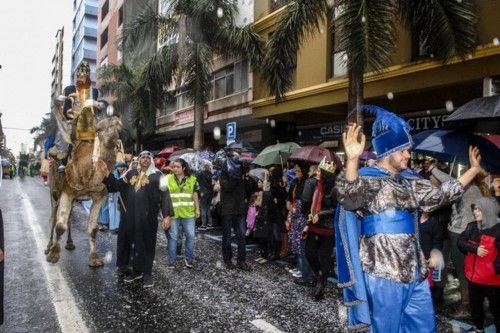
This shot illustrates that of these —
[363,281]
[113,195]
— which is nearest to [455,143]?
[363,281]

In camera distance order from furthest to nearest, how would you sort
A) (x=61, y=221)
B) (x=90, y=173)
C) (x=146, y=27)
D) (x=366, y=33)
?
1. (x=146, y=27)
2. (x=366, y=33)
3. (x=90, y=173)
4. (x=61, y=221)

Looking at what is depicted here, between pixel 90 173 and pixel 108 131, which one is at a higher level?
pixel 108 131

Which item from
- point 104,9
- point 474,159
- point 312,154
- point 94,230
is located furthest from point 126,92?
point 104,9

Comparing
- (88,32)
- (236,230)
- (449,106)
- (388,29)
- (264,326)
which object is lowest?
(264,326)

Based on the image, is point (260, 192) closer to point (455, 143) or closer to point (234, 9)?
point (455, 143)

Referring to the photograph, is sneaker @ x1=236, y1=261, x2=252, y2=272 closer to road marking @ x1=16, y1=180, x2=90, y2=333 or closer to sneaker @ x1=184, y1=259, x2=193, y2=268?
sneaker @ x1=184, y1=259, x2=193, y2=268

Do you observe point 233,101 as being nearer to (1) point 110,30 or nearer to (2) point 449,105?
(2) point 449,105

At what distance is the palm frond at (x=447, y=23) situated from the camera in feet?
30.4

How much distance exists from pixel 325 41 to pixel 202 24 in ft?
17.4

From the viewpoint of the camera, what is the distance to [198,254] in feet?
30.4

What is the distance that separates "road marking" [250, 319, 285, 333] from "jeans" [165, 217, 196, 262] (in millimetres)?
2969

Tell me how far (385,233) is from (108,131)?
551 centimetres

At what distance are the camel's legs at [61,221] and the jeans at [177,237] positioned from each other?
5.25 feet

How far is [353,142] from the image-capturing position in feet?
10.7
